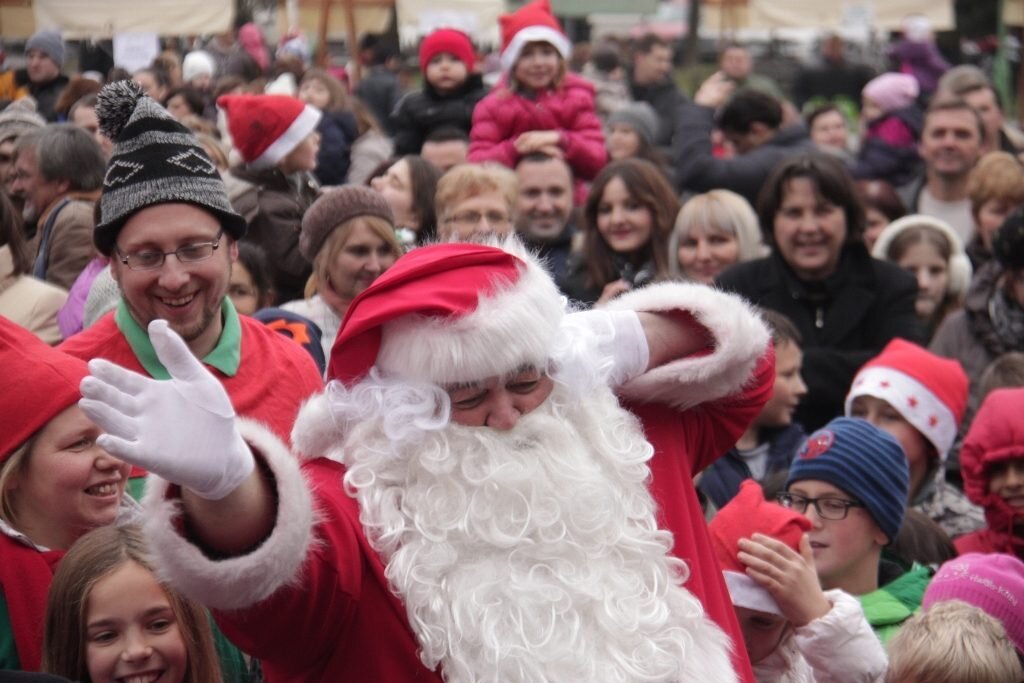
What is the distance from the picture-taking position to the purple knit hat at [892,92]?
11125 mm

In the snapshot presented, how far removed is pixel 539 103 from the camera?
778cm

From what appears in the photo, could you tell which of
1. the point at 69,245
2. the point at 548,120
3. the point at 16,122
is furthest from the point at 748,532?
the point at 16,122

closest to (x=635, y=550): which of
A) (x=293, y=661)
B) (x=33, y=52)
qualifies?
(x=293, y=661)

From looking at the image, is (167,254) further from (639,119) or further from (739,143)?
(639,119)

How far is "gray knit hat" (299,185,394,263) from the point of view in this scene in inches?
211

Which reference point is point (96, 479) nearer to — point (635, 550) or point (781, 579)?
point (635, 550)

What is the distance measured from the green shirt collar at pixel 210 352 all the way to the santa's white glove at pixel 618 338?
124 cm

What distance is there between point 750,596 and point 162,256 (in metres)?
1.76

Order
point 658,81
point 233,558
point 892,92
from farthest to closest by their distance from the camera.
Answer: point 658,81
point 892,92
point 233,558

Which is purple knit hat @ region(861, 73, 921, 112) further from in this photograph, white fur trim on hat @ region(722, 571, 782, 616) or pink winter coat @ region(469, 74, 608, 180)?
white fur trim on hat @ region(722, 571, 782, 616)

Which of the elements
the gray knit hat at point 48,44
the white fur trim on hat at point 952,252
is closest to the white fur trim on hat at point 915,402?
the white fur trim on hat at point 952,252

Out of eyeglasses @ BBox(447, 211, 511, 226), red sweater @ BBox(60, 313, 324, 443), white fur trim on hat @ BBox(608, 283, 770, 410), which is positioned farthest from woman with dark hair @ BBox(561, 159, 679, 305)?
white fur trim on hat @ BBox(608, 283, 770, 410)

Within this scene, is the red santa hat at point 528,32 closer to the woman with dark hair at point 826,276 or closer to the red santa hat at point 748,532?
the woman with dark hair at point 826,276

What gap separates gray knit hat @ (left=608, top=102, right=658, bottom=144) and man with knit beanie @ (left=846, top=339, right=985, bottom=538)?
4.79m
